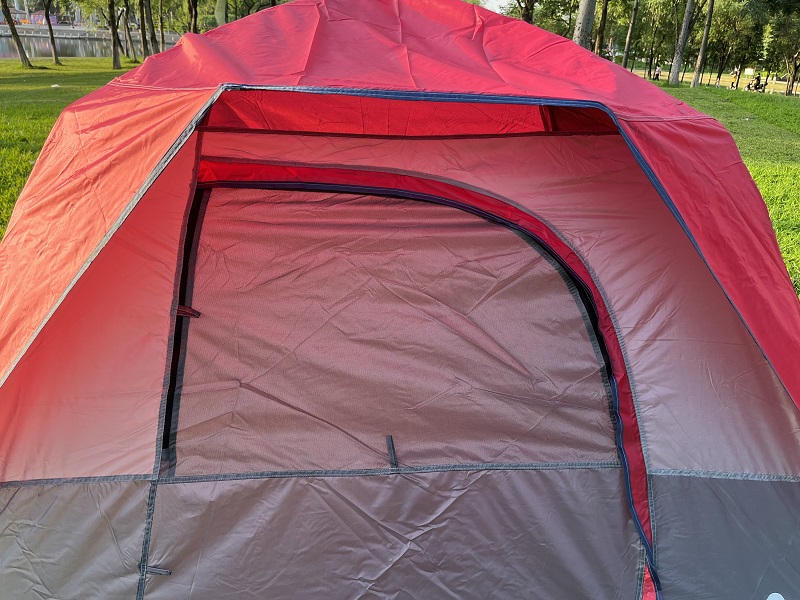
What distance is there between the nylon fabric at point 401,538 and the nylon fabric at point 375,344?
3.5 inches

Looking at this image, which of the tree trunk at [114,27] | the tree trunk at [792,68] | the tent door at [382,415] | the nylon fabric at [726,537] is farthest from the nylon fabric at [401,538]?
the tree trunk at [792,68]

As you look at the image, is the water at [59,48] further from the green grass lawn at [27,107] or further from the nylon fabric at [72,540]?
the nylon fabric at [72,540]

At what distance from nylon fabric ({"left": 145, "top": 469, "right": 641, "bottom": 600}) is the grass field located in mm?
2871

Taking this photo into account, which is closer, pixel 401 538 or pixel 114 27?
pixel 401 538

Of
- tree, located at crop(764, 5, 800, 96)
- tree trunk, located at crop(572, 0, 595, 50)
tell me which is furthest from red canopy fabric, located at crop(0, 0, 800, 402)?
tree, located at crop(764, 5, 800, 96)

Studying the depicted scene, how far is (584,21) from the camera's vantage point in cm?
630

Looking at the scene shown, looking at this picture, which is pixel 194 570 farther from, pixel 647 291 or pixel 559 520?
pixel 647 291

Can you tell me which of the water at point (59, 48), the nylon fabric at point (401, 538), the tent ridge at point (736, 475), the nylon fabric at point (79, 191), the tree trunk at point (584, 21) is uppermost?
the tree trunk at point (584, 21)

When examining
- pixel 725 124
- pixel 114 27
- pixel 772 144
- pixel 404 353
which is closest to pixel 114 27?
pixel 114 27

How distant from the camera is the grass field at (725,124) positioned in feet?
17.7

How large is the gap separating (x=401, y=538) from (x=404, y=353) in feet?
1.92

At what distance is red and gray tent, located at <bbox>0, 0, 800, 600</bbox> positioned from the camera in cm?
193

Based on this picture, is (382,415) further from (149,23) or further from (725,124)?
(149,23)

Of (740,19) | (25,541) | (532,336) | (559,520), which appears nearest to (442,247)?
(532,336)
